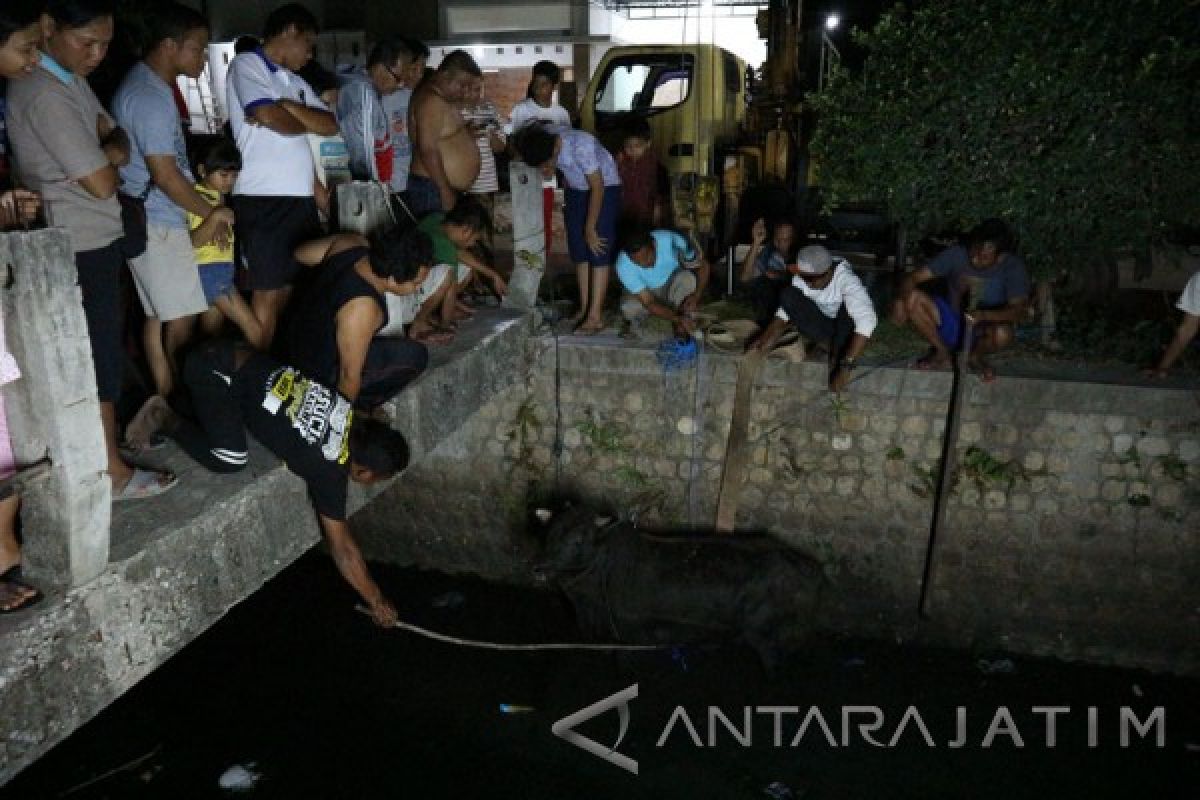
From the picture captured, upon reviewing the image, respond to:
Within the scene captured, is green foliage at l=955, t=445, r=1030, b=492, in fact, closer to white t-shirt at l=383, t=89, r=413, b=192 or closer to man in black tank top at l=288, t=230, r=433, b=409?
man in black tank top at l=288, t=230, r=433, b=409

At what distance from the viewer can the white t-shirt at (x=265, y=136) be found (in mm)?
4453

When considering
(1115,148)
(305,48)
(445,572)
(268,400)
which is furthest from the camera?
(445,572)

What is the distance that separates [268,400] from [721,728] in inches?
166

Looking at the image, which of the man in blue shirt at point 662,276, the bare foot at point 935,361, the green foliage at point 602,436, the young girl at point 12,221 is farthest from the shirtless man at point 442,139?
the bare foot at point 935,361

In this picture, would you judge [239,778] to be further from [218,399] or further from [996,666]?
[996,666]

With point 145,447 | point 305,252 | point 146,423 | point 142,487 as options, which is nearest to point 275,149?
point 305,252

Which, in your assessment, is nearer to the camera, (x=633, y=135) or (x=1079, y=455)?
(x=1079, y=455)

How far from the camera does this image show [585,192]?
6.65 meters

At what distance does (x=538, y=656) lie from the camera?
6.77 meters

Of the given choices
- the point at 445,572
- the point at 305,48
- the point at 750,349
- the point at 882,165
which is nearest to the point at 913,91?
the point at 882,165

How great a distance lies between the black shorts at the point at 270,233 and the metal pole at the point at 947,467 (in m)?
4.67

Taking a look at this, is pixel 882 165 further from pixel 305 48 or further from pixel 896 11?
pixel 305 48

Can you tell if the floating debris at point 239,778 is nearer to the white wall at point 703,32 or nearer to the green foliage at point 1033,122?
the green foliage at point 1033,122

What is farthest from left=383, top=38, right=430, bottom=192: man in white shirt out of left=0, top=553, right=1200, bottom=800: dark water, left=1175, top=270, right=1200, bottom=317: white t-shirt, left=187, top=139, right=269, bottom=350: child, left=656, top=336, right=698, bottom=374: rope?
left=1175, top=270, right=1200, bottom=317: white t-shirt
